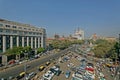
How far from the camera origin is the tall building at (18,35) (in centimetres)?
5131

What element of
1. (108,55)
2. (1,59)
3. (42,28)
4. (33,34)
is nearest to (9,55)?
(1,59)

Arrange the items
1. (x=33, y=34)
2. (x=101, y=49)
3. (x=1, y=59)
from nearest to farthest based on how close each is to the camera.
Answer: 1. (x=1, y=59)
2. (x=101, y=49)
3. (x=33, y=34)

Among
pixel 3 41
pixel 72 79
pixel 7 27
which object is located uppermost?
pixel 7 27

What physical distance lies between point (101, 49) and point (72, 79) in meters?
36.6

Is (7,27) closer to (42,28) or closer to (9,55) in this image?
(9,55)

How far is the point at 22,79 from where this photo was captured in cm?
3080

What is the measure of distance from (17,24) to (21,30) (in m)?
3.17

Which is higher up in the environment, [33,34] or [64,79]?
[33,34]

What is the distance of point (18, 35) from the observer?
60625mm

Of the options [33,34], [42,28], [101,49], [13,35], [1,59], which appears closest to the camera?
[1,59]

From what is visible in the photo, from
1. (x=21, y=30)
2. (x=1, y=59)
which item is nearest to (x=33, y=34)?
(x=21, y=30)

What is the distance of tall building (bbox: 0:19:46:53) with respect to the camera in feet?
168

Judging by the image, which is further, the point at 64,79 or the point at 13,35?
the point at 13,35

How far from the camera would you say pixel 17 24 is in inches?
2392
